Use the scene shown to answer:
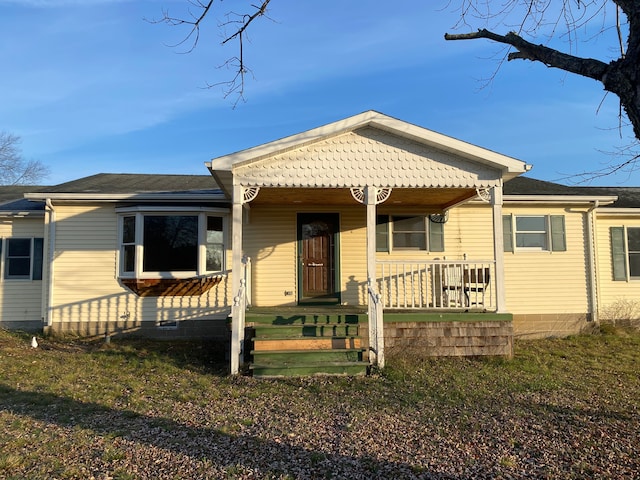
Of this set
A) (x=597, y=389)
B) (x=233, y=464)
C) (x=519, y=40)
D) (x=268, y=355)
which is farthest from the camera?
(x=268, y=355)

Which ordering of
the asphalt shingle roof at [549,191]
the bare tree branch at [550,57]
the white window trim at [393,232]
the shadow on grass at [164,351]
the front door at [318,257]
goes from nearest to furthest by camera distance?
the bare tree branch at [550,57], the shadow on grass at [164,351], the front door at [318,257], the white window trim at [393,232], the asphalt shingle roof at [549,191]

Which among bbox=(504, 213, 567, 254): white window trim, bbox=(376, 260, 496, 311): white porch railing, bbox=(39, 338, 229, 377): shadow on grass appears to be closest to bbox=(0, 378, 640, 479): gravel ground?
bbox=(39, 338, 229, 377): shadow on grass

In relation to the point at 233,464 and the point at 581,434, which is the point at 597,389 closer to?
the point at 581,434

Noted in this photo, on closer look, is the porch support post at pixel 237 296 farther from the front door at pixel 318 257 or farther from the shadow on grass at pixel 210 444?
the front door at pixel 318 257

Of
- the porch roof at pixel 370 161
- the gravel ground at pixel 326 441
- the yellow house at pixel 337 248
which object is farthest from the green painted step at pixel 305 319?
the porch roof at pixel 370 161

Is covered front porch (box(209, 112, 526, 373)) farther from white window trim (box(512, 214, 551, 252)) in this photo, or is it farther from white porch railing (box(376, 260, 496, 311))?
white window trim (box(512, 214, 551, 252))

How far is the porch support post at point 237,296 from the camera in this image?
693cm

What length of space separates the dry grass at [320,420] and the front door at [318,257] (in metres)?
2.77

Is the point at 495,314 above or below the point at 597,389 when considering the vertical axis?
above

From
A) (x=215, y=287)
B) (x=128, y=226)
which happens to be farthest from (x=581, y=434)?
(x=128, y=226)

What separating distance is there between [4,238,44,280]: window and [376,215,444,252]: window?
295 inches

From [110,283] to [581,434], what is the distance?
877cm

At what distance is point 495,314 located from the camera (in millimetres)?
7758

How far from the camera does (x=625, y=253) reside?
10625mm
